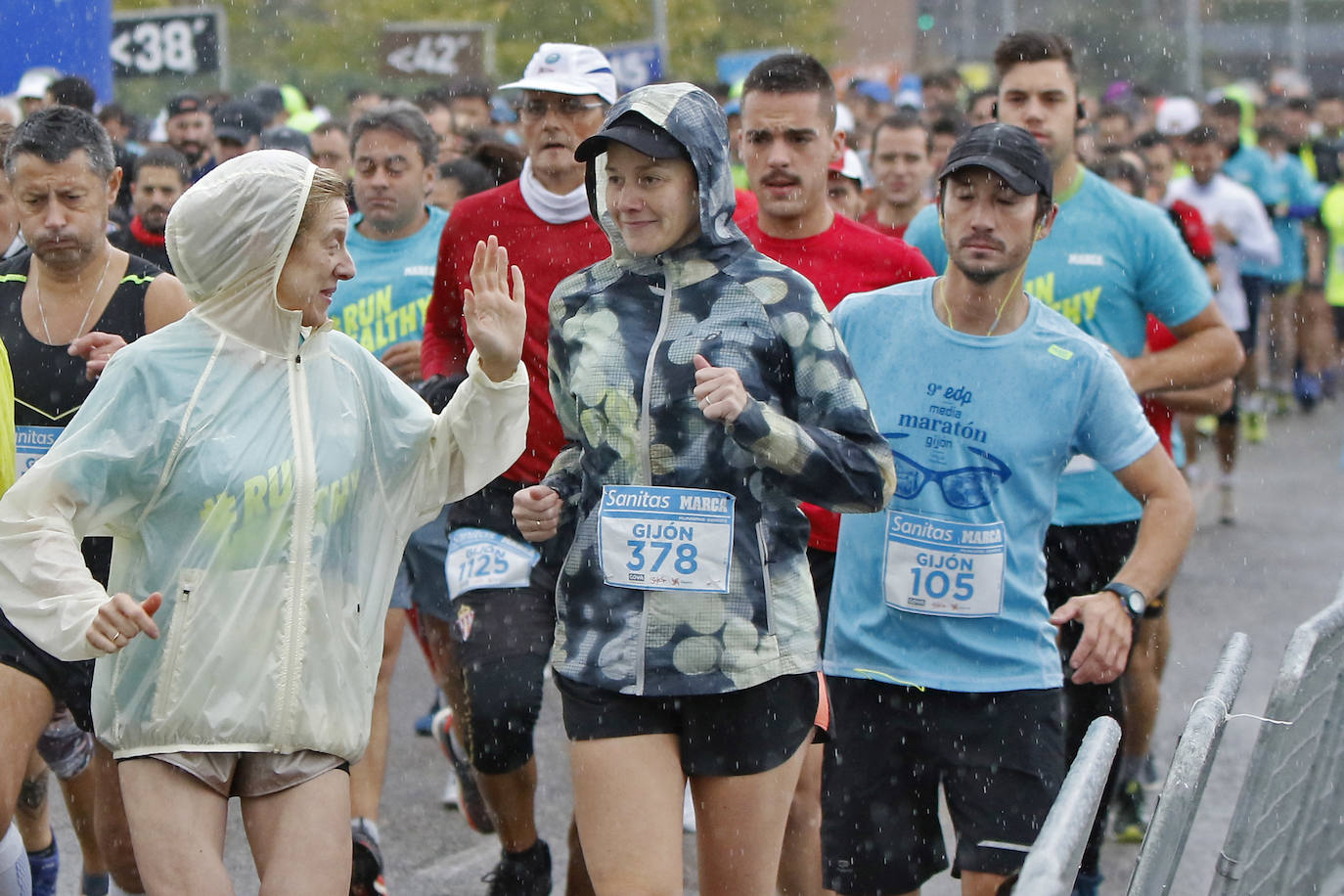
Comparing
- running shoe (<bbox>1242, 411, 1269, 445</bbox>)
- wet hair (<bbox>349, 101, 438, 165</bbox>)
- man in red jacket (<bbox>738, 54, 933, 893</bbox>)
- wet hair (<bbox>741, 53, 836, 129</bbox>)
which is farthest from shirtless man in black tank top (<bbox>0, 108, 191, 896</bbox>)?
running shoe (<bbox>1242, 411, 1269, 445</bbox>)

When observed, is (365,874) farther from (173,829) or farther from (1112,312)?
(1112,312)

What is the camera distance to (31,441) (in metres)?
4.91

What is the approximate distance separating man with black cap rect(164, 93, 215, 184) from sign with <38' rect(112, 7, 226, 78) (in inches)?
204

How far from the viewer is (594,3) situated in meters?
33.5

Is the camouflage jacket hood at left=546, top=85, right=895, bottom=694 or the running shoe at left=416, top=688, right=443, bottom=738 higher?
the camouflage jacket hood at left=546, top=85, right=895, bottom=694

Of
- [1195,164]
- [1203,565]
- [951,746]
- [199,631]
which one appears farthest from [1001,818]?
[1195,164]

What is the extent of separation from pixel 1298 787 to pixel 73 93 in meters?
8.89

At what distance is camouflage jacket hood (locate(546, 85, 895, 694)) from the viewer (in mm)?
3926

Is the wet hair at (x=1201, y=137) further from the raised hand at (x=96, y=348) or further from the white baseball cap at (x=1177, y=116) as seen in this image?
the raised hand at (x=96, y=348)

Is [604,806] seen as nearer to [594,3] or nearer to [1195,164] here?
[1195,164]

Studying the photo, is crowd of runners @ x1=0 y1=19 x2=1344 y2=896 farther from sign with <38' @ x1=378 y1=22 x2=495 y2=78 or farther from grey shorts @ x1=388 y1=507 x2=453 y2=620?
sign with <38' @ x1=378 y1=22 x2=495 y2=78

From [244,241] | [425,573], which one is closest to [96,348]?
[244,241]

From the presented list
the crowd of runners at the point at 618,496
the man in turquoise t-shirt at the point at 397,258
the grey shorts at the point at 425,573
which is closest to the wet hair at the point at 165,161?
the man in turquoise t-shirt at the point at 397,258

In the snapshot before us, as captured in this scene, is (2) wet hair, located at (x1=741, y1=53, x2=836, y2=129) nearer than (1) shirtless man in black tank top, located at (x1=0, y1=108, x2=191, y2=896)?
No
